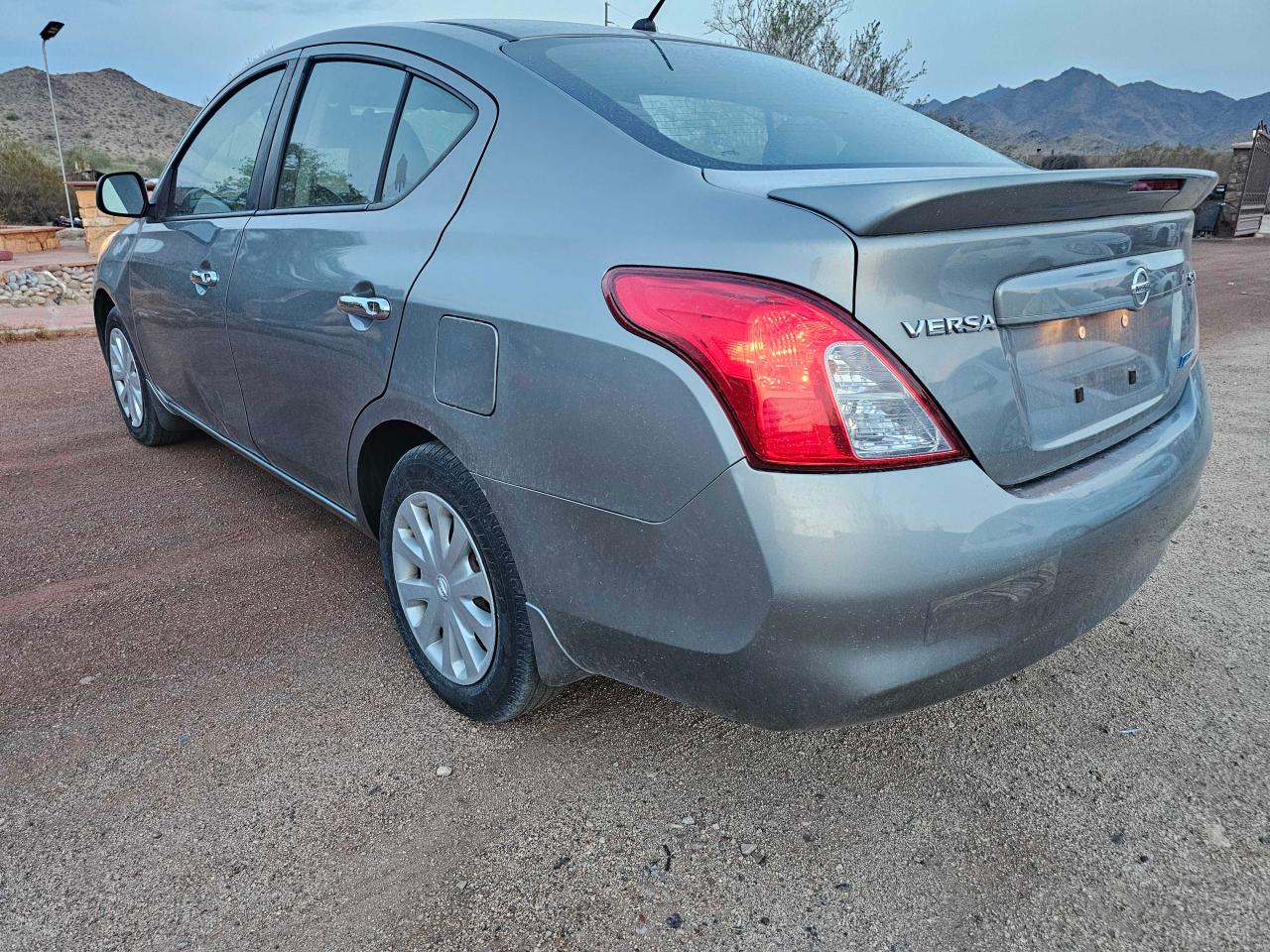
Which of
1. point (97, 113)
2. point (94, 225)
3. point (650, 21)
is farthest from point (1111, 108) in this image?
point (650, 21)

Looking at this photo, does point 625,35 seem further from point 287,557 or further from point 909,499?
point 287,557

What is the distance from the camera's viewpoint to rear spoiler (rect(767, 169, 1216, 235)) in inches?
58.6

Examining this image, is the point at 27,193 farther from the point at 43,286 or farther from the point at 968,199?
the point at 968,199

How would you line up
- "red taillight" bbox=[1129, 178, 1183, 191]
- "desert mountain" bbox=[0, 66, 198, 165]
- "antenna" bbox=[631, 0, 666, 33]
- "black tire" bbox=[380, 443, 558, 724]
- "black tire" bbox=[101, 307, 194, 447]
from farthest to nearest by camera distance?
"desert mountain" bbox=[0, 66, 198, 165] → "black tire" bbox=[101, 307, 194, 447] → "antenna" bbox=[631, 0, 666, 33] → "black tire" bbox=[380, 443, 558, 724] → "red taillight" bbox=[1129, 178, 1183, 191]

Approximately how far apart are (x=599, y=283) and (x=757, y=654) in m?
0.72

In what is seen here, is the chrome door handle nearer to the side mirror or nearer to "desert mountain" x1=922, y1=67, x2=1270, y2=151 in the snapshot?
the side mirror

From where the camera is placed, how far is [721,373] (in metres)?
1.52

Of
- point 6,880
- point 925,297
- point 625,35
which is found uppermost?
point 625,35

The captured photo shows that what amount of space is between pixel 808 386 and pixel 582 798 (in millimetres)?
1093

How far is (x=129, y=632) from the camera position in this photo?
2775 millimetres

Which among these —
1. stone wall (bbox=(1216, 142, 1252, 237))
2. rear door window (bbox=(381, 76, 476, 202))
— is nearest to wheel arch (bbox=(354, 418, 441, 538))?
rear door window (bbox=(381, 76, 476, 202))

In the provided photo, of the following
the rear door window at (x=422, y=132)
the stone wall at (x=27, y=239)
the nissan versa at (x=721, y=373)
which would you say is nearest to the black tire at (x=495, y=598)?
the nissan versa at (x=721, y=373)

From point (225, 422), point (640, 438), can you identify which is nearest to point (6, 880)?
point (640, 438)

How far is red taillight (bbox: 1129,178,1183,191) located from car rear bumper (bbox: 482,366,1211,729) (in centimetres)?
53
